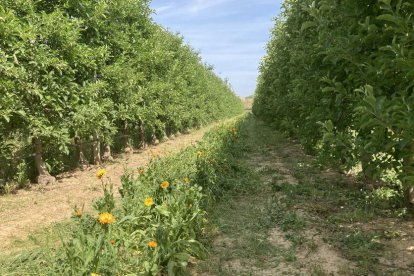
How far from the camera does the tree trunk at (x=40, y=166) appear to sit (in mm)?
10273

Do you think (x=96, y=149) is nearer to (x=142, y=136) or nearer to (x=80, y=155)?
(x=80, y=155)

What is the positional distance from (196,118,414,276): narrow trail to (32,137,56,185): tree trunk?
5.63 m

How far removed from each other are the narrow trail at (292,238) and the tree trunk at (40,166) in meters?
5.63

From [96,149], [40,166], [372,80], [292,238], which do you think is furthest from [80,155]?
[372,80]

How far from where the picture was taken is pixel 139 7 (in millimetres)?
17562

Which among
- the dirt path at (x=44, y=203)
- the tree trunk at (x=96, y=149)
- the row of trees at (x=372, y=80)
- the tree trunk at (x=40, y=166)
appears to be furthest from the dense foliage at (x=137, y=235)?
the tree trunk at (x=96, y=149)

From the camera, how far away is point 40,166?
410 inches

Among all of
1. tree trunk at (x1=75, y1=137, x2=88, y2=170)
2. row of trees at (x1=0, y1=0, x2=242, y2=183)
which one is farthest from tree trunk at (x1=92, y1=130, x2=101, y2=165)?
tree trunk at (x1=75, y1=137, x2=88, y2=170)

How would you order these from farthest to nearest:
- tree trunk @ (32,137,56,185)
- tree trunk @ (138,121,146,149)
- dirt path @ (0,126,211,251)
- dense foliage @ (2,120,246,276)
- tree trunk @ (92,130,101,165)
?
tree trunk @ (138,121,146,149), tree trunk @ (92,130,101,165), tree trunk @ (32,137,56,185), dirt path @ (0,126,211,251), dense foliage @ (2,120,246,276)

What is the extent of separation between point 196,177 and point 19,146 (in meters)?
7.36

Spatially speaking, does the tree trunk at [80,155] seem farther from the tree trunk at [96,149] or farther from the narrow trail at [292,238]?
the narrow trail at [292,238]

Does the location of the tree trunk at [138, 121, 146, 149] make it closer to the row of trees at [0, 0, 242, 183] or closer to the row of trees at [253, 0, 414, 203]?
the row of trees at [0, 0, 242, 183]

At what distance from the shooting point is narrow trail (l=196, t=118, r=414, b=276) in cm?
464

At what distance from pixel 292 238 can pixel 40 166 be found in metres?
7.76
